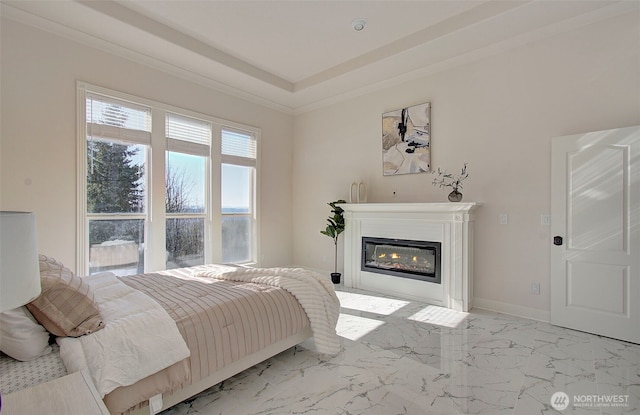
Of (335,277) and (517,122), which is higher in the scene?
(517,122)

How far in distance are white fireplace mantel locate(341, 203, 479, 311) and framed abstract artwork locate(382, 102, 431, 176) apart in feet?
2.12

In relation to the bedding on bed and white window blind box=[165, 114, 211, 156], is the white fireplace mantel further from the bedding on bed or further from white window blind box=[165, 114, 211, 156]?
white window blind box=[165, 114, 211, 156]

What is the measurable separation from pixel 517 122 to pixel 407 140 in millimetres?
1368

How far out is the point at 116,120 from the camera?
12.8 feet

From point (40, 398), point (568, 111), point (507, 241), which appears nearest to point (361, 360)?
point (40, 398)

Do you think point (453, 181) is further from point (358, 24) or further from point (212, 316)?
point (212, 316)

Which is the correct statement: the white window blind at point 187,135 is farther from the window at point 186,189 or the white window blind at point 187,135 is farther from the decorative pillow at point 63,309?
the decorative pillow at point 63,309

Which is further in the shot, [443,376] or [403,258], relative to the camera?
[403,258]

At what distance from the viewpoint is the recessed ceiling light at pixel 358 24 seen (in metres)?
3.53

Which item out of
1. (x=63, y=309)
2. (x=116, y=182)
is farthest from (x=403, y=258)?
(x=116, y=182)

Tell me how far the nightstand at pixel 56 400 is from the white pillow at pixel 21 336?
2.09 feet

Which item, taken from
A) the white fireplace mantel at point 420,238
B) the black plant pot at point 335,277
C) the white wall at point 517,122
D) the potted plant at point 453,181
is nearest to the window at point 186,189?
the black plant pot at point 335,277

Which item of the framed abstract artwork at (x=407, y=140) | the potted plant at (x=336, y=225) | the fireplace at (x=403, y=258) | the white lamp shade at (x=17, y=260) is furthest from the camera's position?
the potted plant at (x=336, y=225)

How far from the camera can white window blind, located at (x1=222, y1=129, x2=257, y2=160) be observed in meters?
5.12
